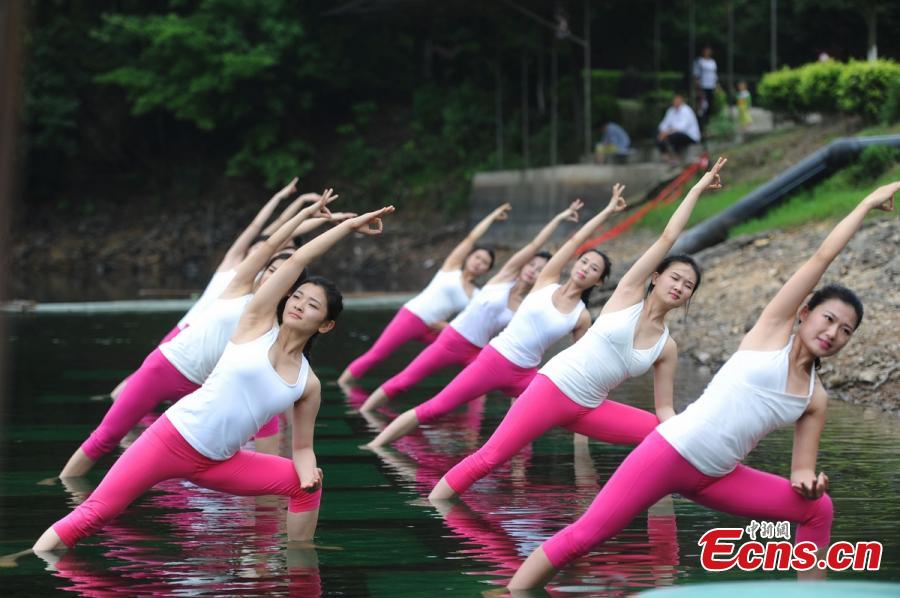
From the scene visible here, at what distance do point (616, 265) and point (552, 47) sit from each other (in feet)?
35.6

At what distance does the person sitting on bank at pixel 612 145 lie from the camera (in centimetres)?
3031

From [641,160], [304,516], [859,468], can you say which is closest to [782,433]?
[859,468]

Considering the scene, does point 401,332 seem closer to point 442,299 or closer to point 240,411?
point 442,299

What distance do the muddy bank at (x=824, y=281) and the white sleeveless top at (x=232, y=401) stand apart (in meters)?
6.87

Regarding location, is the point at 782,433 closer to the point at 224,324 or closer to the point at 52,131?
the point at 224,324

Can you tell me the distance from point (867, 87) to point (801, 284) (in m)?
19.7

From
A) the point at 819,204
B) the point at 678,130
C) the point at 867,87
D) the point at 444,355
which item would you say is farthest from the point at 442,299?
the point at 678,130

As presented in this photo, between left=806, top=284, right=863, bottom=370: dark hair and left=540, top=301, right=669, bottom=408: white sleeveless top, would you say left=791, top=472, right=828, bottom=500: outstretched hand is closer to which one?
left=806, top=284, right=863, bottom=370: dark hair

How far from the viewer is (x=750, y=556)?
676cm

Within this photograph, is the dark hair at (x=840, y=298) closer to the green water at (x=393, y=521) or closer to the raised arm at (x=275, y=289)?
the green water at (x=393, y=521)

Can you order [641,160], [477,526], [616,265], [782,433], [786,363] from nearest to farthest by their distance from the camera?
[786,363] → [477,526] → [782,433] → [616,265] → [641,160]

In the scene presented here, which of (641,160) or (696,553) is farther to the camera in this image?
(641,160)

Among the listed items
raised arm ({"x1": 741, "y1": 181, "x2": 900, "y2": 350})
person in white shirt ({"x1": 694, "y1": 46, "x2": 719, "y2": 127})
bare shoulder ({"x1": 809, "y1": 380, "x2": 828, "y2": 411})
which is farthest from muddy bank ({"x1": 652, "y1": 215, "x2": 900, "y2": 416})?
person in white shirt ({"x1": 694, "y1": 46, "x2": 719, "y2": 127})

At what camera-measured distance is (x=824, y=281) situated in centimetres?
1564
